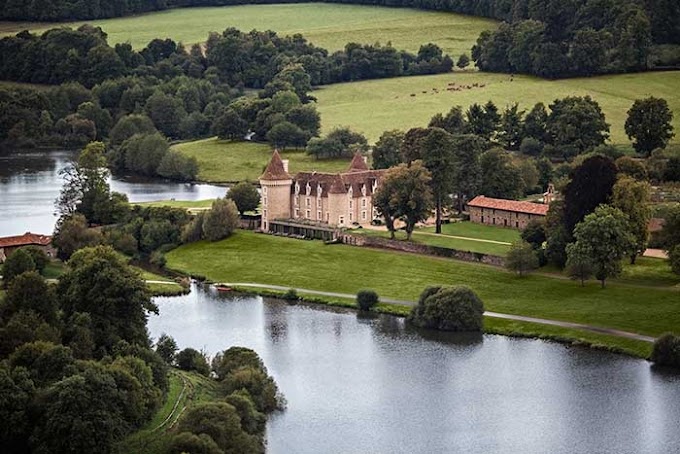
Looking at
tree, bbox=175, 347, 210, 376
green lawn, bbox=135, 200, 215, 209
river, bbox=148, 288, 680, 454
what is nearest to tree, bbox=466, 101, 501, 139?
green lawn, bbox=135, 200, 215, 209

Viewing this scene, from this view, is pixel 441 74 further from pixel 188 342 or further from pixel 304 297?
pixel 188 342

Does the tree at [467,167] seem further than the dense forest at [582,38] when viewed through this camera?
No

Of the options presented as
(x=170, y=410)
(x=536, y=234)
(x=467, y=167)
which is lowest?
(x=170, y=410)

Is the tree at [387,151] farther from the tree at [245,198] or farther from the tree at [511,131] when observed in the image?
the tree at [245,198]

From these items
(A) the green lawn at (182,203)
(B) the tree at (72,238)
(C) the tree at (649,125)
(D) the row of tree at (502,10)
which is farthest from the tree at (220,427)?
(D) the row of tree at (502,10)

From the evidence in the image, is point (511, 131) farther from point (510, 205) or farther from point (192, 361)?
point (192, 361)

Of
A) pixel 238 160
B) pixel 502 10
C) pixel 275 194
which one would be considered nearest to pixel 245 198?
pixel 275 194
